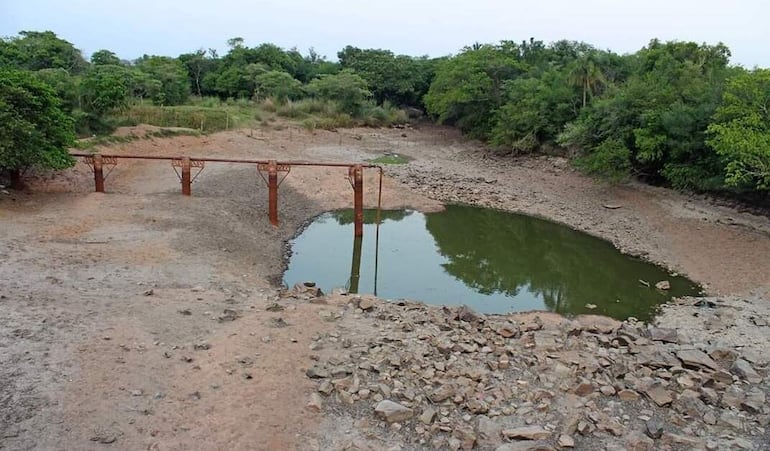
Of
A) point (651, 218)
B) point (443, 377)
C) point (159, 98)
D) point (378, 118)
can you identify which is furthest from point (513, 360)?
point (378, 118)

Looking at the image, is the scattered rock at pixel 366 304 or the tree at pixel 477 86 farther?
the tree at pixel 477 86

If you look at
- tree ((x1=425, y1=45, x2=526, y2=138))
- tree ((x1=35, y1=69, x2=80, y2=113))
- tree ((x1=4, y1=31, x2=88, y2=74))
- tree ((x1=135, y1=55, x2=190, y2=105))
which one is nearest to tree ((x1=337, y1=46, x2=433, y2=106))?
tree ((x1=425, y1=45, x2=526, y2=138))

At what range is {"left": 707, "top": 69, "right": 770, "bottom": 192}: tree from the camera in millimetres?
18438

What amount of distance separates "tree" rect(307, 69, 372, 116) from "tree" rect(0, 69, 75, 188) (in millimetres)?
32698

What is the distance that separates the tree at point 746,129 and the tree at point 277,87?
1508 inches

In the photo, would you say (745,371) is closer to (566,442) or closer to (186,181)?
(566,442)

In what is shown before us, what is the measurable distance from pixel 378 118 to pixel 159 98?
62.5ft

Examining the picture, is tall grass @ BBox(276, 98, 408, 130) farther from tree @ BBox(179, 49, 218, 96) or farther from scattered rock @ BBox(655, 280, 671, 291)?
scattered rock @ BBox(655, 280, 671, 291)

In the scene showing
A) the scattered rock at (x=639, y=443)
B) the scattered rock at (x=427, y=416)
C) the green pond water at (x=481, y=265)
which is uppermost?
the scattered rock at (x=427, y=416)

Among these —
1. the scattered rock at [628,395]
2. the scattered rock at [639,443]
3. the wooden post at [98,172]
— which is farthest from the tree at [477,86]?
the scattered rock at [639,443]

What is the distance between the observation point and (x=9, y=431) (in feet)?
24.4

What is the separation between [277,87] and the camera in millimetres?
52344

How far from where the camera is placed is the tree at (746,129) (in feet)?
60.5

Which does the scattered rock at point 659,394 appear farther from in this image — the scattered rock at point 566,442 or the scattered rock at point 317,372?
the scattered rock at point 317,372
